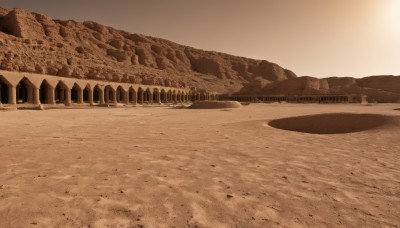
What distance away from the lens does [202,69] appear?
10850 cm

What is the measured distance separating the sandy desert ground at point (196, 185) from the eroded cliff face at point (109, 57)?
958 inches

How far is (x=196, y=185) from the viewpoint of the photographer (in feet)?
13.2

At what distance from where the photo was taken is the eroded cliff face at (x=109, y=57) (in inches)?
1268

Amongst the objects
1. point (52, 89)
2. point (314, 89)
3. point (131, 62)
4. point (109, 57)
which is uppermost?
point (109, 57)

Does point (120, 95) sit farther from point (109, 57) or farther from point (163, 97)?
point (109, 57)

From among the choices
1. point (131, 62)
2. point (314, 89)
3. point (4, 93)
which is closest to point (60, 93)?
point (4, 93)

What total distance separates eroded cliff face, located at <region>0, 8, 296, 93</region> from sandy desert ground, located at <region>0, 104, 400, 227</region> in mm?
24330

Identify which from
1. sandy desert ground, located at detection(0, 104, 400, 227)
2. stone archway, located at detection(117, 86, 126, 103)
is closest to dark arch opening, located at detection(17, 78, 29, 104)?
stone archway, located at detection(117, 86, 126, 103)

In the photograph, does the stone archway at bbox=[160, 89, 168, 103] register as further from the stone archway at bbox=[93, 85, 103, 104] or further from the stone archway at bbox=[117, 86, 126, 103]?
the stone archway at bbox=[93, 85, 103, 104]

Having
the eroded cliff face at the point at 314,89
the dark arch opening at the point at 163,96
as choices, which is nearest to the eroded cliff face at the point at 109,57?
the dark arch opening at the point at 163,96

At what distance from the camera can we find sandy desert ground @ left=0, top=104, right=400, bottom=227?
295 centimetres

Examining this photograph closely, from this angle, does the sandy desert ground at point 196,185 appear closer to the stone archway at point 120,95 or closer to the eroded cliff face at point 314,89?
the stone archway at point 120,95

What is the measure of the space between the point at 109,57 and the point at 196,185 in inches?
2660

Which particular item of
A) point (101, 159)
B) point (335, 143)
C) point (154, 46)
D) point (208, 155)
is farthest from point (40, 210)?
point (154, 46)
